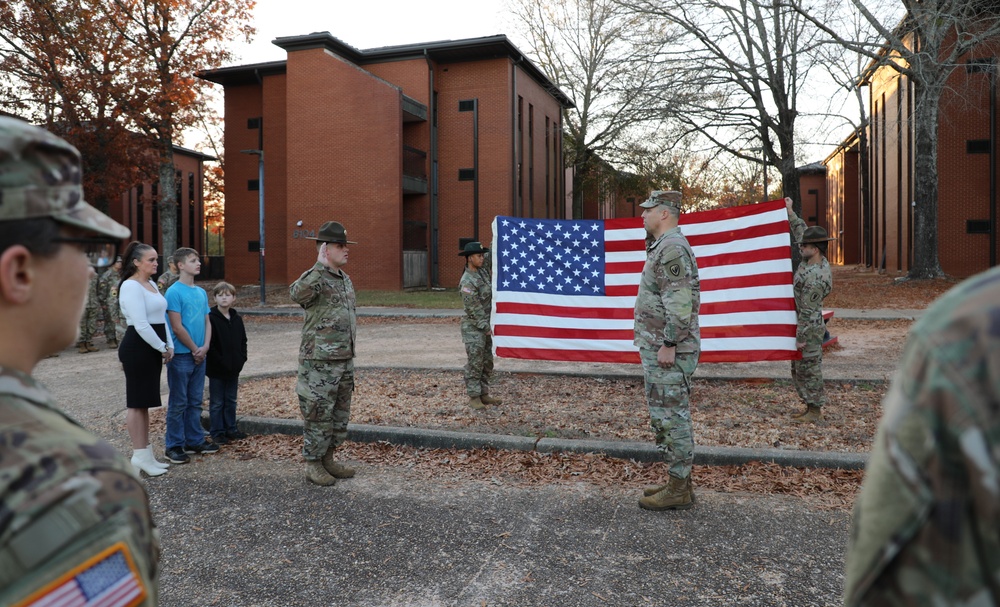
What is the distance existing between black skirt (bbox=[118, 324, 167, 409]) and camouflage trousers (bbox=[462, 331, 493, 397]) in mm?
3559

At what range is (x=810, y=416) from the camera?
7336 millimetres

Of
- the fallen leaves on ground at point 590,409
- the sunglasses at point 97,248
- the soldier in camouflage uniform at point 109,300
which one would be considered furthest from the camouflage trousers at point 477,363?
the soldier in camouflage uniform at point 109,300

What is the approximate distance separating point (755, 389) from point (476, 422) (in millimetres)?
3895

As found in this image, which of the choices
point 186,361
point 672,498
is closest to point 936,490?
point 672,498

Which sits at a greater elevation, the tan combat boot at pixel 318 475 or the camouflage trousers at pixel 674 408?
the camouflage trousers at pixel 674 408

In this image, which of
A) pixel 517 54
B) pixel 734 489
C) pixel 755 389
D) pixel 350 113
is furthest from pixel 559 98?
pixel 734 489

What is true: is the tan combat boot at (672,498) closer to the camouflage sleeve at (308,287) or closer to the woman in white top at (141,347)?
the camouflage sleeve at (308,287)

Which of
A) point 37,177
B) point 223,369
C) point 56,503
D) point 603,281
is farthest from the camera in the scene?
point 603,281

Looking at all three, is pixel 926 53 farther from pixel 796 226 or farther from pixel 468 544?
pixel 468 544

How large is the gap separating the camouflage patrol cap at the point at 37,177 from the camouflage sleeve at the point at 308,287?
15.1 feet

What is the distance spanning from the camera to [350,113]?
30.6 m

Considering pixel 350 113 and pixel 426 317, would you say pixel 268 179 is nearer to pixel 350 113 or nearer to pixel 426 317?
pixel 350 113

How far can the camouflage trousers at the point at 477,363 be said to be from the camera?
27.7 feet

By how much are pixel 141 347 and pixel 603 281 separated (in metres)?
5.62
